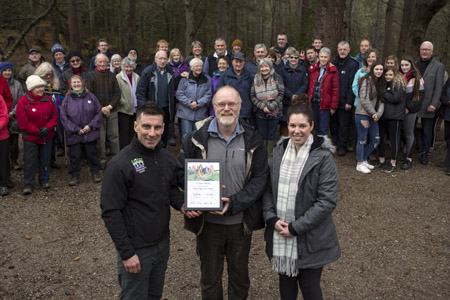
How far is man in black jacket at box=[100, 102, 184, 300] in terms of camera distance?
278 cm

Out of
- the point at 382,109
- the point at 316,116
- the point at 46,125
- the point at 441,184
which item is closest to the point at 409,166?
the point at 441,184

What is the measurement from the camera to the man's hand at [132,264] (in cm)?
281

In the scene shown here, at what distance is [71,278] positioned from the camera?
A: 4.37m

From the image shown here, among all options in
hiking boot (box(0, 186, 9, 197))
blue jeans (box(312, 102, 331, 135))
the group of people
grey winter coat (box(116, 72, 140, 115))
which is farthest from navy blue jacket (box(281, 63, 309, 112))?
hiking boot (box(0, 186, 9, 197))

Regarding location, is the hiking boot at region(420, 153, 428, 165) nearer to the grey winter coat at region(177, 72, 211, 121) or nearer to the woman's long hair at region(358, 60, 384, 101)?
the woman's long hair at region(358, 60, 384, 101)

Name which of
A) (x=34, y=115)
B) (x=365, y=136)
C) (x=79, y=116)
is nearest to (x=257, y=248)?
(x=365, y=136)

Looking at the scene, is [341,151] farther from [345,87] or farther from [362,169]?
[345,87]

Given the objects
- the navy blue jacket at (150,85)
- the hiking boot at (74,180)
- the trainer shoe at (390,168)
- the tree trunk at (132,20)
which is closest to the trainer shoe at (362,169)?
the trainer shoe at (390,168)

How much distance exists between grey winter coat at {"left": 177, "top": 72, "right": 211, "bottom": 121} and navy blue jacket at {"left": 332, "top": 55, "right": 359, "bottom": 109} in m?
3.07

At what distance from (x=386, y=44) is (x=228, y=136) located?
683 inches

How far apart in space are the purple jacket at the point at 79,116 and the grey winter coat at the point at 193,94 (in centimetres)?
182

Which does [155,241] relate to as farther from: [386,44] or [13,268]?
[386,44]

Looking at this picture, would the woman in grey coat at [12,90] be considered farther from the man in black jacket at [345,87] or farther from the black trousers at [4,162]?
the man in black jacket at [345,87]

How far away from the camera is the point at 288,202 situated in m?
3.09
